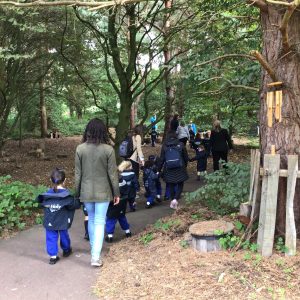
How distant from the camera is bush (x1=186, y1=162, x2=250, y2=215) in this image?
5938 millimetres

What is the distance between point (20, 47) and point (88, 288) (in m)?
9.50

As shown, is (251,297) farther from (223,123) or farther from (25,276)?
(223,123)

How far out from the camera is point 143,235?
20.2 feet

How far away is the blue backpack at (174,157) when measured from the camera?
27.0 ft

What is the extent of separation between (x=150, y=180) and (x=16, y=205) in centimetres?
284

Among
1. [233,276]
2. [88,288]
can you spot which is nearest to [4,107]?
[88,288]

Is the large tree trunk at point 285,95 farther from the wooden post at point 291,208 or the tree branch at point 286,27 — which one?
the wooden post at point 291,208

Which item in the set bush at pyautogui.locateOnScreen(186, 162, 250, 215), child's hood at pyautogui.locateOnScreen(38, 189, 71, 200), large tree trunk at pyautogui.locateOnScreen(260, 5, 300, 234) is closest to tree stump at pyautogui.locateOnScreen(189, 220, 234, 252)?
large tree trunk at pyautogui.locateOnScreen(260, 5, 300, 234)

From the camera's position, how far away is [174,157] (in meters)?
8.25

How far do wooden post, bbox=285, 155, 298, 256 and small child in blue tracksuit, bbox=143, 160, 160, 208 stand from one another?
14.1 feet

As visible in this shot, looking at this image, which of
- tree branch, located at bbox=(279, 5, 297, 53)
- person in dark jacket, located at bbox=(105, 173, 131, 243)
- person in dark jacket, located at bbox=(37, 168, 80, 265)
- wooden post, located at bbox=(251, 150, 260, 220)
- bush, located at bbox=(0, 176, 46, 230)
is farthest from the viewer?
bush, located at bbox=(0, 176, 46, 230)

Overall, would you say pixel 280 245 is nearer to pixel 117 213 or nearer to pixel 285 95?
pixel 285 95


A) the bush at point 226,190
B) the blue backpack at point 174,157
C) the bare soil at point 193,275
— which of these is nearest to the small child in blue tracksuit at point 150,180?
the blue backpack at point 174,157

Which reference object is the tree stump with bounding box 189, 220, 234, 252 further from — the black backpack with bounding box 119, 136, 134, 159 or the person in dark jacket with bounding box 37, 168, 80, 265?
the black backpack with bounding box 119, 136, 134, 159
